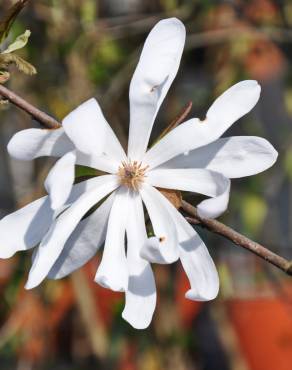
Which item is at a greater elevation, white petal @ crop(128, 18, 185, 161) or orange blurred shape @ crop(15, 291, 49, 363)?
white petal @ crop(128, 18, 185, 161)

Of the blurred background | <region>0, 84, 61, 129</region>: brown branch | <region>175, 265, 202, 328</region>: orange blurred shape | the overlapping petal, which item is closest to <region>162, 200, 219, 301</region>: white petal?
the overlapping petal

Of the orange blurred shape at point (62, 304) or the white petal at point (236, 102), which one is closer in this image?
the white petal at point (236, 102)

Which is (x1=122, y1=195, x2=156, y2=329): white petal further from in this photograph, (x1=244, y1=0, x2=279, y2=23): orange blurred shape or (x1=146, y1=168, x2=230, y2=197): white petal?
(x1=244, y1=0, x2=279, y2=23): orange blurred shape

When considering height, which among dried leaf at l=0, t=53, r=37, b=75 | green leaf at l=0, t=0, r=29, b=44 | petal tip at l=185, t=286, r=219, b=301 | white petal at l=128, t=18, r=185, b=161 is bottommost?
petal tip at l=185, t=286, r=219, b=301

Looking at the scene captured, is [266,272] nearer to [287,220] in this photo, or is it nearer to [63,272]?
[287,220]

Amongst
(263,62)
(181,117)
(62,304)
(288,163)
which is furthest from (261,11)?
(181,117)

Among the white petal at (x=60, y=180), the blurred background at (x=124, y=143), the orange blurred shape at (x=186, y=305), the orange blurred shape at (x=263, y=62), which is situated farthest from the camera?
the orange blurred shape at (x=186, y=305)

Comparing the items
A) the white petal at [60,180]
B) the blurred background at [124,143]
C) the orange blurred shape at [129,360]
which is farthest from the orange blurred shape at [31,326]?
the white petal at [60,180]

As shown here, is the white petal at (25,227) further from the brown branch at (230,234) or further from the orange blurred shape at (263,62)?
the orange blurred shape at (263,62)
